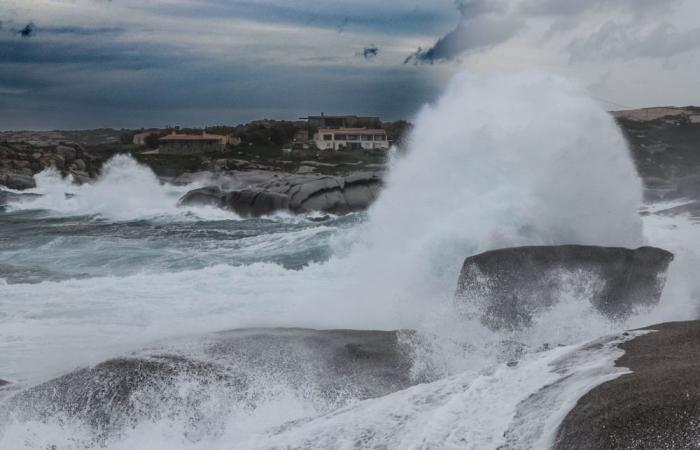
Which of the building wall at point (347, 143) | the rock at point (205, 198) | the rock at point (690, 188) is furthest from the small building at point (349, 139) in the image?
the rock at point (205, 198)

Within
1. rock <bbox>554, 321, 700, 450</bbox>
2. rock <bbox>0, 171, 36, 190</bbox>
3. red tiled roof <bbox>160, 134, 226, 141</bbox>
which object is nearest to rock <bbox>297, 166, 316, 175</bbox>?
rock <bbox>0, 171, 36, 190</bbox>

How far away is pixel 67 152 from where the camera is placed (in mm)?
62844

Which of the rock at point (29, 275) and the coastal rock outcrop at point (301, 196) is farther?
the coastal rock outcrop at point (301, 196)

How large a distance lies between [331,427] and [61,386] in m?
2.75

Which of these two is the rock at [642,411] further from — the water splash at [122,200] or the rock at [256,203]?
the water splash at [122,200]

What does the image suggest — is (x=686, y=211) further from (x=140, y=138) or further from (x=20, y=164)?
(x=140, y=138)

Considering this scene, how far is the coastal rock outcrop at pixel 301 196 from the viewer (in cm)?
3269

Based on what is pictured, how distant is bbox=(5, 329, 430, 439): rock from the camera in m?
6.15

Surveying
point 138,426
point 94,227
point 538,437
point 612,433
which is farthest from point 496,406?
point 94,227

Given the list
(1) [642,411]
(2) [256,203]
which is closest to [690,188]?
(2) [256,203]

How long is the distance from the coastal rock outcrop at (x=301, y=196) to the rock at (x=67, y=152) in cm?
3035

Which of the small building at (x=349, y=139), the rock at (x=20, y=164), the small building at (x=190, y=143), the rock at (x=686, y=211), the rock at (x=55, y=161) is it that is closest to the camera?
the rock at (x=686, y=211)

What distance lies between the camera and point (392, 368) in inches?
277

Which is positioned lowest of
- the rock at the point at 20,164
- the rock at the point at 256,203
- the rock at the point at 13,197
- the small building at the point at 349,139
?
the rock at the point at 13,197
